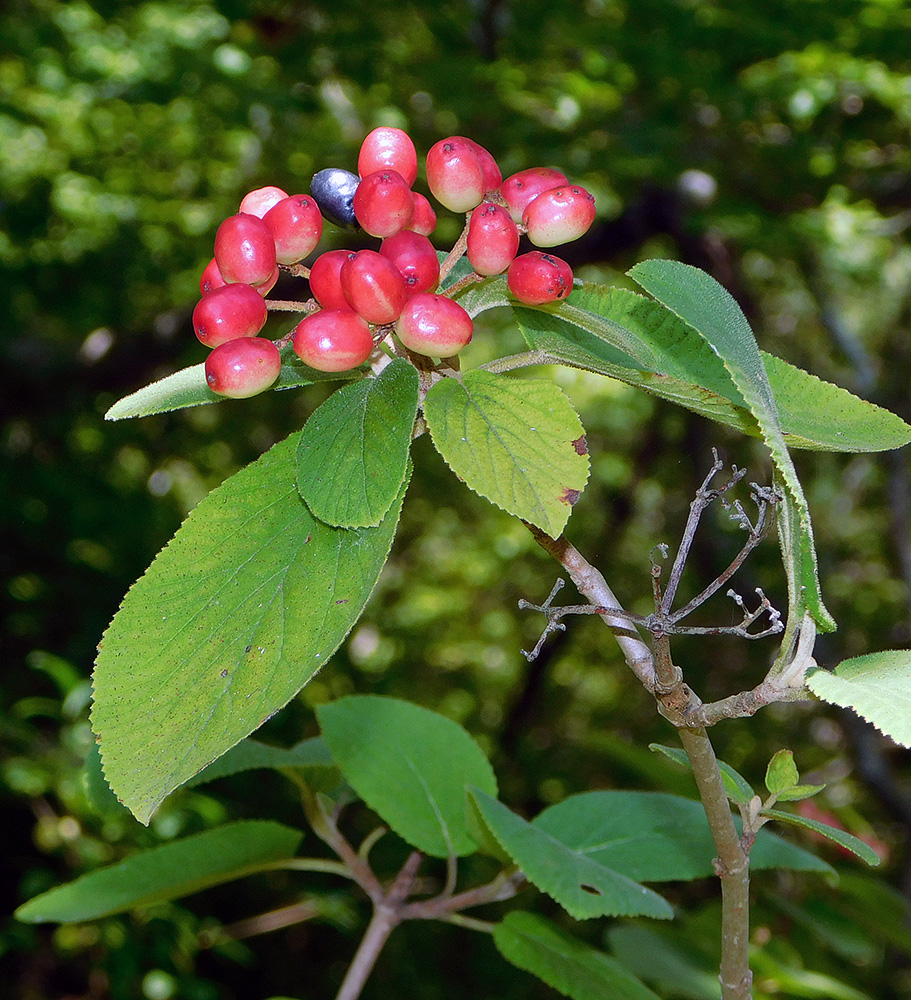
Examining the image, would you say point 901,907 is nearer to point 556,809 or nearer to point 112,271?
point 556,809

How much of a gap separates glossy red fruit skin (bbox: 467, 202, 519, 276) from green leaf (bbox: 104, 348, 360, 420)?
0.12 m

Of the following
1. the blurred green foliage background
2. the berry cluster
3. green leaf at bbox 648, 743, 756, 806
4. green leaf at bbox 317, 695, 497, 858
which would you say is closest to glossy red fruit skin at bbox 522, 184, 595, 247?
the berry cluster

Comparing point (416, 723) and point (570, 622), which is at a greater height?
point (416, 723)

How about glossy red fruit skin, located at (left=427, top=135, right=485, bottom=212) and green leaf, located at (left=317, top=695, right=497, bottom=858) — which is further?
green leaf, located at (left=317, top=695, right=497, bottom=858)

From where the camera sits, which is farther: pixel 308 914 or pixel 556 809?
pixel 308 914

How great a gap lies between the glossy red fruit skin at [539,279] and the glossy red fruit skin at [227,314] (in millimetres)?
156

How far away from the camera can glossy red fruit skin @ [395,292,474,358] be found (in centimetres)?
58

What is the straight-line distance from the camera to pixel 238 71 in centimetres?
313

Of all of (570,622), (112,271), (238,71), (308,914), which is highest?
(238,71)

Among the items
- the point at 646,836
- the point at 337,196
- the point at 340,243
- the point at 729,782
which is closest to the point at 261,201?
the point at 337,196

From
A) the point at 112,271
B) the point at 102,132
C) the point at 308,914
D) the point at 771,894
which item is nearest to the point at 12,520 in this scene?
the point at 112,271

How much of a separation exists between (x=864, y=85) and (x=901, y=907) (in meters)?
2.10

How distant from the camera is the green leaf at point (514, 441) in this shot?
1.81 ft

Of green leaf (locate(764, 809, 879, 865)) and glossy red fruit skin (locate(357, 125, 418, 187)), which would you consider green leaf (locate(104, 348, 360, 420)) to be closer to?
glossy red fruit skin (locate(357, 125, 418, 187))
